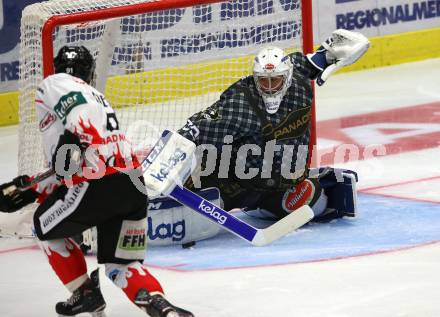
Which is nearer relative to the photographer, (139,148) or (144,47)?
(139,148)

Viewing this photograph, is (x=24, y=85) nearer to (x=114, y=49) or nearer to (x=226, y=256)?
(x=114, y=49)

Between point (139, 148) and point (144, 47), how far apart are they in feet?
3.12

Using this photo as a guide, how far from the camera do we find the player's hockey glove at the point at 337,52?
19.6ft

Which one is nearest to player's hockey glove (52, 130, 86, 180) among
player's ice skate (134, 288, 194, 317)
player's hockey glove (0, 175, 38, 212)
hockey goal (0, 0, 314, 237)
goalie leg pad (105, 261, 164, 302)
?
player's hockey glove (0, 175, 38, 212)

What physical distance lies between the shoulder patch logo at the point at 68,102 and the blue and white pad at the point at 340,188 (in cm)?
216

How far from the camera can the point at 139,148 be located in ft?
22.7

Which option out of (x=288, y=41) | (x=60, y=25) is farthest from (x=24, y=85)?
(x=288, y=41)

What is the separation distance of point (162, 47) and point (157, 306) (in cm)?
434

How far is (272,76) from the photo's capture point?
5.55m

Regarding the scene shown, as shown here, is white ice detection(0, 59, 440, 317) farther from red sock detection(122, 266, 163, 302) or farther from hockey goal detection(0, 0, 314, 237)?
hockey goal detection(0, 0, 314, 237)

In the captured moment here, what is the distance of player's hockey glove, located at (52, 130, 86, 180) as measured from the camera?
3986 mm

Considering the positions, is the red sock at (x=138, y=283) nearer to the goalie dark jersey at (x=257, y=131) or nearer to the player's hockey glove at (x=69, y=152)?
the player's hockey glove at (x=69, y=152)

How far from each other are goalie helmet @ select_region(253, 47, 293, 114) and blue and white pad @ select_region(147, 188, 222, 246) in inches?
20.1

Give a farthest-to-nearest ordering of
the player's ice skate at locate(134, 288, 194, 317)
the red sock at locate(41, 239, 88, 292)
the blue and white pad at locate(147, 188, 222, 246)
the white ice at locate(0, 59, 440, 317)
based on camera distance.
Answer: the blue and white pad at locate(147, 188, 222, 246) → the white ice at locate(0, 59, 440, 317) → the red sock at locate(41, 239, 88, 292) → the player's ice skate at locate(134, 288, 194, 317)
